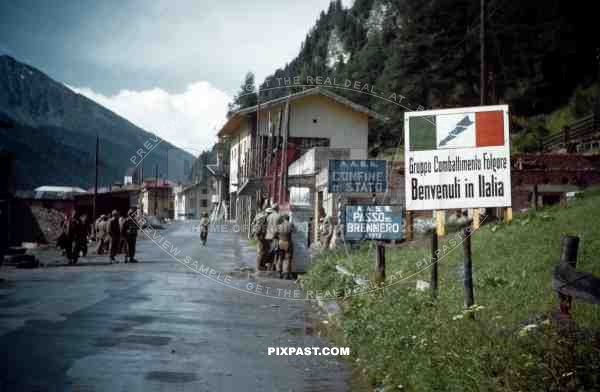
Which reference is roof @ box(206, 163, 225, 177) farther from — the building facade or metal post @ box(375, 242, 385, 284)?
metal post @ box(375, 242, 385, 284)

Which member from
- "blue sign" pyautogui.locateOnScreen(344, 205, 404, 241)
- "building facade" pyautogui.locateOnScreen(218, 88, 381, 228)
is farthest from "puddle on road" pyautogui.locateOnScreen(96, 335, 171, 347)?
"building facade" pyautogui.locateOnScreen(218, 88, 381, 228)

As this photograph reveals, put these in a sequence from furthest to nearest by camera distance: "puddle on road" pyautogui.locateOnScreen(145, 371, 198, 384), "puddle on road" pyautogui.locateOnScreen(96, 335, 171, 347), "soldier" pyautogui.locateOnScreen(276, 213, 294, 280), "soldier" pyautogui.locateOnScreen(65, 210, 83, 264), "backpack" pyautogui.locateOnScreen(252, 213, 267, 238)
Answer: "soldier" pyautogui.locateOnScreen(65, 210, 83, 264) < "backpack" pyautogui.locateOnScreen(252, 213, 267, 238) < "soldier" pyautogui.locateOnScreen(276, 213, 294, 280) < "puddle on road" pyautogui.locateOnScreen(96, 335, 171, 347) < "puddle on road" pyautogui.locateOnScreen(145, 371, 198, 384)

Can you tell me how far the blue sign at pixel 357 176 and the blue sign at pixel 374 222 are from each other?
2.12m

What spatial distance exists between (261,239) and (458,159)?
36.5 feet

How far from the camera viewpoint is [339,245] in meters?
19.6

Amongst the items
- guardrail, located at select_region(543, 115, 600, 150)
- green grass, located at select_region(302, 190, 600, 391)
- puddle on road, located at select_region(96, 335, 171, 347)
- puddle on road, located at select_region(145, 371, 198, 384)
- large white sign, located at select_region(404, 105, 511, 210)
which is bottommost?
puddle on road, located at select_region(145, 371, 198, 384)

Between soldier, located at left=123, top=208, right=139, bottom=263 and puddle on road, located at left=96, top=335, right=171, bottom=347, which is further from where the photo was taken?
soldier, located at left=123, top=208, right=139, bottom=263

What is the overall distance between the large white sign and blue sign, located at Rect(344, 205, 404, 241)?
414 cm

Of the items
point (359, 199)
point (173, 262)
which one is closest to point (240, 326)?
point (173, 262)

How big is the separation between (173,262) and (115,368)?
14.8 metres

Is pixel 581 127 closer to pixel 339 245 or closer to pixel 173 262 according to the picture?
pixel 339 245

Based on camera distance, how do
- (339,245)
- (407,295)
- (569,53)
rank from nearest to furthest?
(407,295)
(339,245)
(569,53)

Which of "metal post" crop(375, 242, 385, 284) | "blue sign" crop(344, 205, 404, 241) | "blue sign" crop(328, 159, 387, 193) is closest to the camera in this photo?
"metal post" crop(375, 242, 385, 284)

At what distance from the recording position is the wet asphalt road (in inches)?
237
